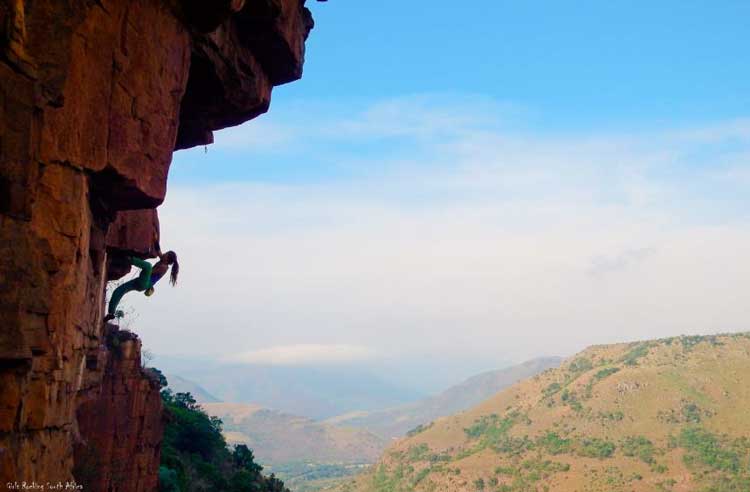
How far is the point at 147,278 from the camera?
49.9 ft

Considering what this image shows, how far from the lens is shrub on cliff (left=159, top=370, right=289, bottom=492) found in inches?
1167

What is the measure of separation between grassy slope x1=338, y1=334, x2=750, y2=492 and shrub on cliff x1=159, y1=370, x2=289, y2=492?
50.8m

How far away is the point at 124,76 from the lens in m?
9.92

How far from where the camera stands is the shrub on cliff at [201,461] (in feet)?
97.2

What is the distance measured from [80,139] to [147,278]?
6594 mm

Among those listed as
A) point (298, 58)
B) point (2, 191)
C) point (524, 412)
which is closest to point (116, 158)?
point (2, 191)

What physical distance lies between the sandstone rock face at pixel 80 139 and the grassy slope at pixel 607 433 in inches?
2979

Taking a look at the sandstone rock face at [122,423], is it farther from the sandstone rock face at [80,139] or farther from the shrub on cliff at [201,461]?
the shrub on cliff at [201,461]

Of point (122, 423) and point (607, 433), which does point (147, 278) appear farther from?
point (607, 433)

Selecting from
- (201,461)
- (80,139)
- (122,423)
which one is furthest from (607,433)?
(80,139)

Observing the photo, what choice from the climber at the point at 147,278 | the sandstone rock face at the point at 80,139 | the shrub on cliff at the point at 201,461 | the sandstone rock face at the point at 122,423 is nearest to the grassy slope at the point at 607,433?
the shrub on cliff at the point at 201,461

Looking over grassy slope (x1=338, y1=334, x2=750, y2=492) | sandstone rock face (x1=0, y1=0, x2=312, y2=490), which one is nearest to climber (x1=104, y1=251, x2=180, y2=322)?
sandstone rock face (x1=0, y1=0, x2=312, y2=490)

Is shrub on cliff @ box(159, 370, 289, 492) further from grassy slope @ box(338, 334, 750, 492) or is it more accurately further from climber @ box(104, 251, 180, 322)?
grassy slope @ box(338, 334, 750, 492)

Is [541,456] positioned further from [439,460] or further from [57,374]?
[57,374]
